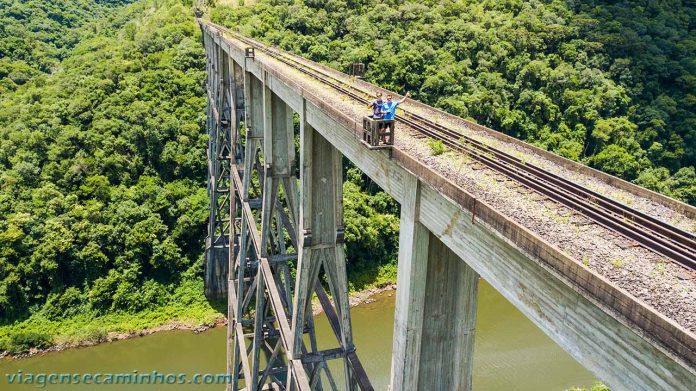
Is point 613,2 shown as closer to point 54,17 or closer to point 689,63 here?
point 689,63

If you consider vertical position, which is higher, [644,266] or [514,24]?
[514,24]

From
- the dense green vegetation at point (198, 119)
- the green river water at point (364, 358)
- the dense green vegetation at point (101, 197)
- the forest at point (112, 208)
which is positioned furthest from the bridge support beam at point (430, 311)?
the dense green vegetation at point (101, 197)

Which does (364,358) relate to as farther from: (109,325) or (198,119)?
(198,119)

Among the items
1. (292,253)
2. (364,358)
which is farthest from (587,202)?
(364,358)

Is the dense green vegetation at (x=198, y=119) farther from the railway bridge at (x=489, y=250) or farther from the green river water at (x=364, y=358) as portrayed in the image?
the railway bridge at (x=489, y=250)

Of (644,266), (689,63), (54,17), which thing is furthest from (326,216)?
(54,17)

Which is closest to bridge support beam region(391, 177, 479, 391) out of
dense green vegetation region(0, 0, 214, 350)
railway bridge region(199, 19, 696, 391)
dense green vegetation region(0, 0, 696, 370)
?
railway bridge region(199, 19, 696, 391)
